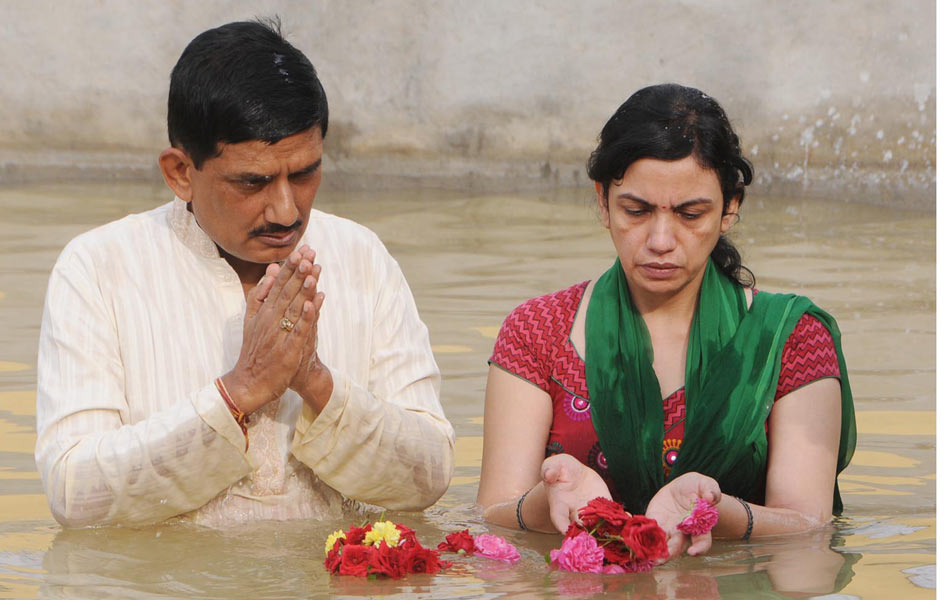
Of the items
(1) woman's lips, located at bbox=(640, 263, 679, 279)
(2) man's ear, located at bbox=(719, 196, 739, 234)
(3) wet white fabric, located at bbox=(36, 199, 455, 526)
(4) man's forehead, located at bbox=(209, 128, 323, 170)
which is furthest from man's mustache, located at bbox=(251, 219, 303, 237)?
(2) man's ear, located at bbox=(719, 196, 739, 234)

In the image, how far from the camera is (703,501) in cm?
442

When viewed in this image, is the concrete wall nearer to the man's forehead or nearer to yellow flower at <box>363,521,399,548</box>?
the man's forehead

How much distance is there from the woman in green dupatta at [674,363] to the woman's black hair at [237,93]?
3.49ft

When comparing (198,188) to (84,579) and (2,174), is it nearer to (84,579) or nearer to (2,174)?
(84,579)

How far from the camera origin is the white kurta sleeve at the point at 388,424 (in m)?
4.52

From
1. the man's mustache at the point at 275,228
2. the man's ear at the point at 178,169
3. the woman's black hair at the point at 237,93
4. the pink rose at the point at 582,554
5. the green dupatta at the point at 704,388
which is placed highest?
the woman's black hair at the point at 237,93

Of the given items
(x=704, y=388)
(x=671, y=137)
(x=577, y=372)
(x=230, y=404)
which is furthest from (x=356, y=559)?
(x=671, y=137)

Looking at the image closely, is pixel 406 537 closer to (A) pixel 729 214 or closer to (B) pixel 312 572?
(B) pixel 312 572

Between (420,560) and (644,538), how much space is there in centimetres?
64

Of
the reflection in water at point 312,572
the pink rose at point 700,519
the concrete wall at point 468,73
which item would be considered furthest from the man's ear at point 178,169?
the concrete wall at point 468,73

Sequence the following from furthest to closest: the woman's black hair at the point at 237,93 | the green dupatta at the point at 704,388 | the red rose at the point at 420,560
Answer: the green dupatta at the point at 704,388 → the red rose at the point at 420,560 → the woman's black hair at the point at 237,93

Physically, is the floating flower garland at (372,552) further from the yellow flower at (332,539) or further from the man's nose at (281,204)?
the man's nose at (281,204)

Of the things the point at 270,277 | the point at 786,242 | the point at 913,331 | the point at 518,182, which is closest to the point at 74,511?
the point at 270,277

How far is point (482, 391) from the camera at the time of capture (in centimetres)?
757
